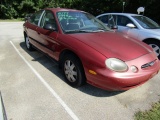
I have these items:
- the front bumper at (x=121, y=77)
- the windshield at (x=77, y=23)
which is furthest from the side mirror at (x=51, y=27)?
the front bumper at (x=121, y=77)

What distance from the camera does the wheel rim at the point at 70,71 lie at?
363cm

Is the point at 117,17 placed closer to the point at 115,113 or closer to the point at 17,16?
the point at 115,113

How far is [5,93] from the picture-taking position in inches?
138

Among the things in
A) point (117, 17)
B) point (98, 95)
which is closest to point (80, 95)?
point (98, 95)

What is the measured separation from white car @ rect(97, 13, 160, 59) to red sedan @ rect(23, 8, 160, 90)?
1.64 meters

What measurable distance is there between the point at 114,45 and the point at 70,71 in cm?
102

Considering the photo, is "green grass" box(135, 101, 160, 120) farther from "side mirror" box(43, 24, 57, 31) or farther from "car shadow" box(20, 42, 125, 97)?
"side mirror" box(43, 24, 57, 31)

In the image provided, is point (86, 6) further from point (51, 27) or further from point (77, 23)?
point (51, 27)

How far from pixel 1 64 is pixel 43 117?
9.29 ft

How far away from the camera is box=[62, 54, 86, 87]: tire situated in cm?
346

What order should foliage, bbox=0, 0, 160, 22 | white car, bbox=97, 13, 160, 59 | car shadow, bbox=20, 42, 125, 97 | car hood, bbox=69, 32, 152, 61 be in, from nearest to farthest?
car hood, bbox=69, 32, 152, 61 → car shadow, bbox=20, 42, 125, 97 → white car, bbox=97, 13, 160, 59 → foliage, bbox=0, 0, 160, 22

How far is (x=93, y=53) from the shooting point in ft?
10.5

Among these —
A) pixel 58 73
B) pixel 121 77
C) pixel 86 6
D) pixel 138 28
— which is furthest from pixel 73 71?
pixel 86 6

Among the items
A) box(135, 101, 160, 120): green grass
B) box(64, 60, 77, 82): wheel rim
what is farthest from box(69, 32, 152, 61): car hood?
box(135, 101, 160, 120): green grass
